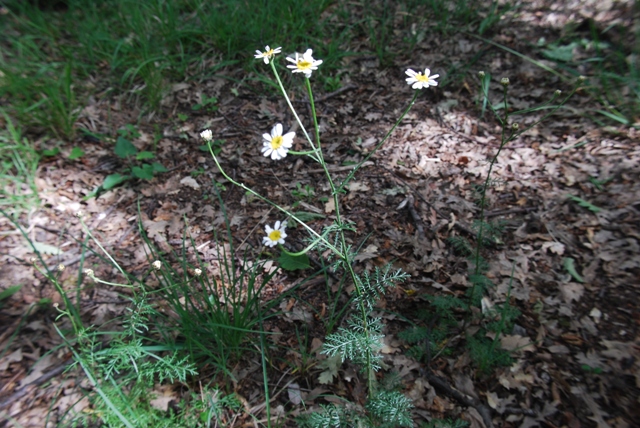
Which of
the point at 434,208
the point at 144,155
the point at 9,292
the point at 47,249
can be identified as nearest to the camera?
the point at 9,292

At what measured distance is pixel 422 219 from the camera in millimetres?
2408

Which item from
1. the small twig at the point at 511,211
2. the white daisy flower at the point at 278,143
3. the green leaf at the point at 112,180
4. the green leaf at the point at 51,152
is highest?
the white daisy flower at the point at 278,143

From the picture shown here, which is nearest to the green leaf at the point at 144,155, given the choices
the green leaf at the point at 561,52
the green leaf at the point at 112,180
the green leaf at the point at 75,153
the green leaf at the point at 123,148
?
the green leaf at the point at 123,148

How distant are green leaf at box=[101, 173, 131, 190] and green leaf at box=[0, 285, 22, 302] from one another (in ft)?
2.62

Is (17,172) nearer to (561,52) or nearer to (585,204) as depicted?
(585,204)

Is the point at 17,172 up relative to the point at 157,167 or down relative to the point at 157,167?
down

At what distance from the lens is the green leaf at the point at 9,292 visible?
6.79ft

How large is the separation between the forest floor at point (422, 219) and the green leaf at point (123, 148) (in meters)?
0.20

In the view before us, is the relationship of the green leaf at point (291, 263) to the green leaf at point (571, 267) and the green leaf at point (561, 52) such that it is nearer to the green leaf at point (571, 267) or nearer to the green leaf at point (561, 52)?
the green leaf at point (571, 267)

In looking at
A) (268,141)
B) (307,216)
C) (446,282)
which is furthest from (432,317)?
(268,141)

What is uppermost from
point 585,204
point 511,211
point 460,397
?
point 585,204

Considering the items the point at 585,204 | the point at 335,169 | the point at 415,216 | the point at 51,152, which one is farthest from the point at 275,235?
the point at 51,152

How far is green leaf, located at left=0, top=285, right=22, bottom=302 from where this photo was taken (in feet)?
6.79

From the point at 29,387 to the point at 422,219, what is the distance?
2.21 m
